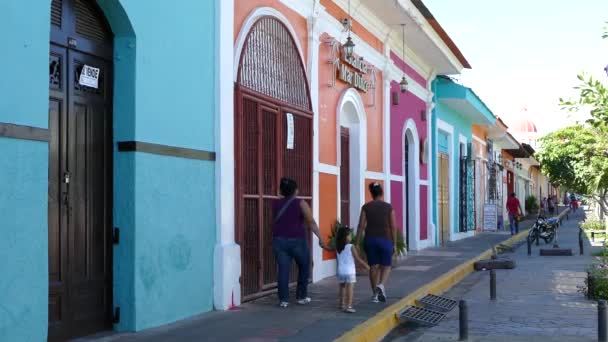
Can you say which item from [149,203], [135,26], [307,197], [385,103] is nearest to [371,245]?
[307,197]

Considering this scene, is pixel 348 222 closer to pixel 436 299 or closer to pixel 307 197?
pixel 307 197

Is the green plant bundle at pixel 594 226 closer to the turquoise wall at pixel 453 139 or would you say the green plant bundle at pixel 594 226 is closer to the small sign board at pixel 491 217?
the turquoise wall at pixel 453 139

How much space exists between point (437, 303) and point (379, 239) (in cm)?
137

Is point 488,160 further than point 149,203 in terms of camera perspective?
Yes

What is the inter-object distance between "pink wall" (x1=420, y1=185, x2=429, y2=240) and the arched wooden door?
29.9 feet

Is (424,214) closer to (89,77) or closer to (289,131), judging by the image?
(289,131)

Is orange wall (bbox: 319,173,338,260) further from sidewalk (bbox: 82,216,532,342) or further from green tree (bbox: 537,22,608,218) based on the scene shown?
green tree (bbox: 537,22,608,218)

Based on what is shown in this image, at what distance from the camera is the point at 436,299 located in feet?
38.1

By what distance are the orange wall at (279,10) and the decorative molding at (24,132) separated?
4304mm

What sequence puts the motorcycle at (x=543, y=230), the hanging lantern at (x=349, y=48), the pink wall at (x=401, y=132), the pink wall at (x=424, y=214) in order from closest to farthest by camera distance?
1. the hanging lantern at (x=349, y=48)
2. the pink wall at (x=401, y=132)
3. the pink wall at (x=424, y=214)
4. the motorcycle at (x=543, y=230)

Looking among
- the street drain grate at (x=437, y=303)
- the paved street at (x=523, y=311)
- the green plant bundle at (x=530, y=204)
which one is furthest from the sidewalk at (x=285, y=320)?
the green plant bundle at (x=530, y=204)

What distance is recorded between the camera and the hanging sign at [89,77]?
7539 mm

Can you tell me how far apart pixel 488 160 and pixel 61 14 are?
102 ft

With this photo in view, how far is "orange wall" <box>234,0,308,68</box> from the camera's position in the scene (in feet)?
34.7
